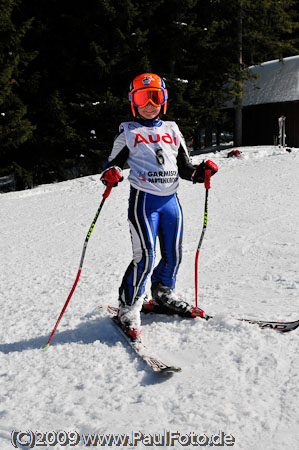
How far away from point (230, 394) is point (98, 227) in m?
5.72

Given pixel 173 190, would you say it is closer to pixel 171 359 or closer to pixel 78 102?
pixel 171 359

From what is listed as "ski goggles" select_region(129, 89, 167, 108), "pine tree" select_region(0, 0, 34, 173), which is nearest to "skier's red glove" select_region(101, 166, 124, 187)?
"ski goggles" select_region(129, 89, 167, 108)

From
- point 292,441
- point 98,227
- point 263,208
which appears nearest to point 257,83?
point 263,208

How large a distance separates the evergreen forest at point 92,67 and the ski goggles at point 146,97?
584 inches

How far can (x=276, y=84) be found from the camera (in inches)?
904

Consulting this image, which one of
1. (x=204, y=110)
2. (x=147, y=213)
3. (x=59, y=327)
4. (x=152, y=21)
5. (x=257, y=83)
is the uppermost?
(x=152, y=21)

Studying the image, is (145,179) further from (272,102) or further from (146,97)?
(272,102)

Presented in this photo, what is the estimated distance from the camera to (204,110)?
20.5 m

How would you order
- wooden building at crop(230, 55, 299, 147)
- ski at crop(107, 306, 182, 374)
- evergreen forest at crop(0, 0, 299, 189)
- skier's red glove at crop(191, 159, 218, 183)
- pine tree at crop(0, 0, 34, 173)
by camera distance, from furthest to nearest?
wooden building at crop(230, 55, 299, 147)
evergreen forest at crop(0, 0, 299, 189)
pine tree at crop(0, 0, 34, 173)
skier's red glove at crop(191, 159, 218, 183)
ski at crop(107, 306, 182, 374)

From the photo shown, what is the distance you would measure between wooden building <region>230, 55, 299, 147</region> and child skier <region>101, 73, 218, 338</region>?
63.1ft

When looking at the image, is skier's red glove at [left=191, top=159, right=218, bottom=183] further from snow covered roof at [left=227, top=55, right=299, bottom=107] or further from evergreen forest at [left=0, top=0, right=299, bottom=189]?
snow covered roof at [left=227, top=55, right=299, bottom=107]

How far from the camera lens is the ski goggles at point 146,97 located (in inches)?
141

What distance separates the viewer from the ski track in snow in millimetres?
2451

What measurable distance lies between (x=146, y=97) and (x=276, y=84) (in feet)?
70.9
